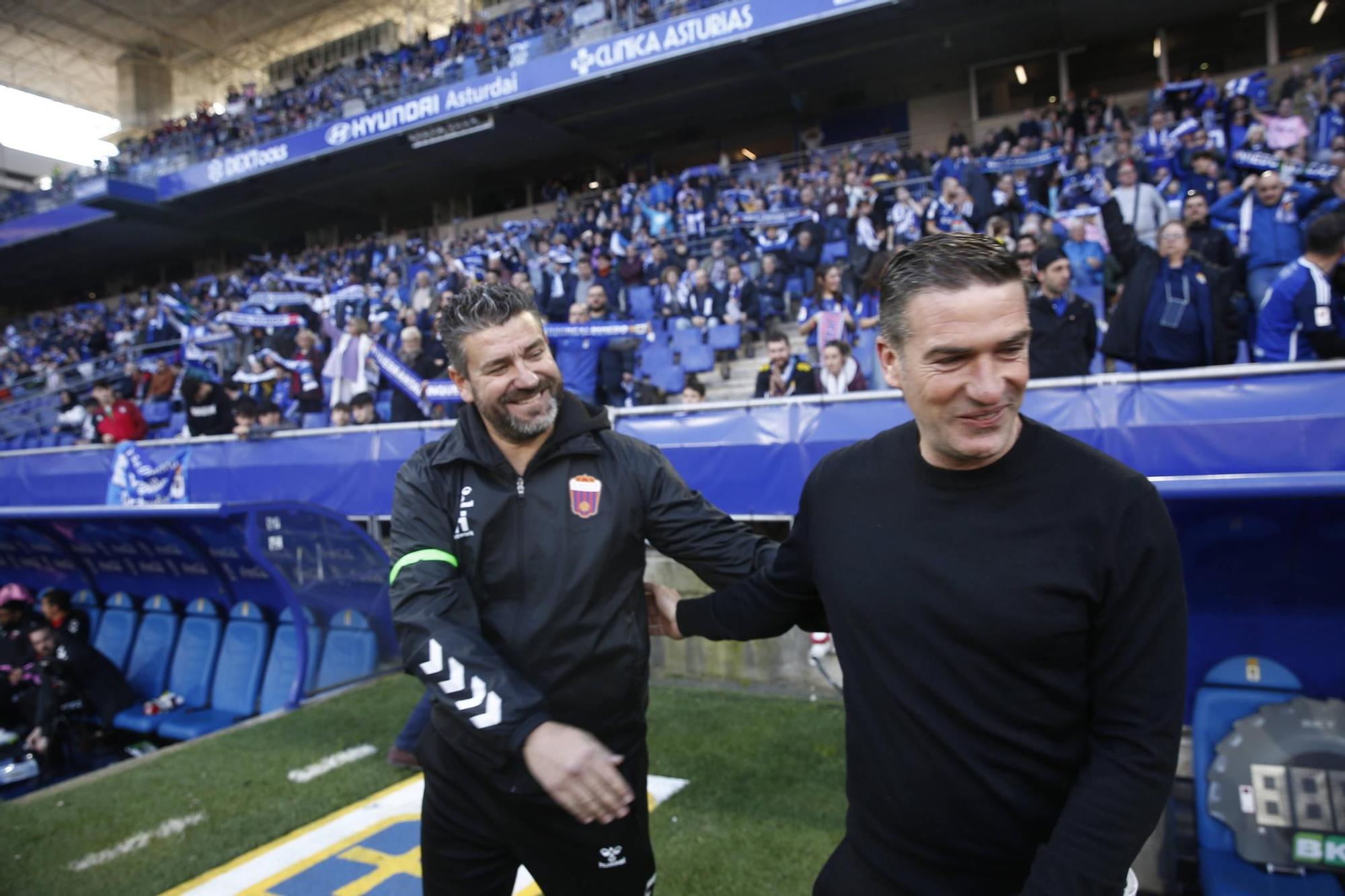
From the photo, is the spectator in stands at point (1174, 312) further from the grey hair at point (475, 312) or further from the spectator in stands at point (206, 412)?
the spectator in stands at point (206, 412)

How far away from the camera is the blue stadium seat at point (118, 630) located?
26.1 ft

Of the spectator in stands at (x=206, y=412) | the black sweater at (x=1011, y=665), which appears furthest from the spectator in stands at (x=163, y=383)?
the black sweater at (x=1011, y=665)

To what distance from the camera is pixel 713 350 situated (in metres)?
11.0

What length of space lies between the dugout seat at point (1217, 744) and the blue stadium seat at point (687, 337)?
793 cm

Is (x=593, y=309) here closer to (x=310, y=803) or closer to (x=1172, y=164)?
(x=310, y=803)

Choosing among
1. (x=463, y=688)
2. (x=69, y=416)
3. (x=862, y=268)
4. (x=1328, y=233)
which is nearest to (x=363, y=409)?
(x=862, y=268)

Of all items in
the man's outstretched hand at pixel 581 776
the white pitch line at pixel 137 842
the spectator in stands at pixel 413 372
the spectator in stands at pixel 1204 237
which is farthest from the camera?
the spectator in stands at pixel 413 372

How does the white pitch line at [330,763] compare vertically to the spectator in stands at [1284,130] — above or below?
below

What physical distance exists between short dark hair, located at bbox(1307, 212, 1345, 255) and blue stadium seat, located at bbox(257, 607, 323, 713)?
23.8 feet

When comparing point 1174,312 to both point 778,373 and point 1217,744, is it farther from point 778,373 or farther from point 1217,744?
point 1217,744

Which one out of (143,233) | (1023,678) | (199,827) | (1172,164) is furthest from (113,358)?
(1023,678)

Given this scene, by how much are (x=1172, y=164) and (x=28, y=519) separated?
43.9 ft

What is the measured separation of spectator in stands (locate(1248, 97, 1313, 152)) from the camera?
35.2ft

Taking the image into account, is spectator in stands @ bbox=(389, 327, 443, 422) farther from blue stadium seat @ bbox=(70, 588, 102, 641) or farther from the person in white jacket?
blue stadium seat @ bbox=(70, 588, 102, 641)
